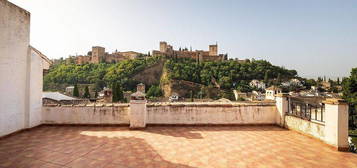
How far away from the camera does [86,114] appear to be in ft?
19.5

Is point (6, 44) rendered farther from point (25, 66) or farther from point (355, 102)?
point (355, 102)

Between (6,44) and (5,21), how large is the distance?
62cm

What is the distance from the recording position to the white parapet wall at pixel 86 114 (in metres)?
5.90

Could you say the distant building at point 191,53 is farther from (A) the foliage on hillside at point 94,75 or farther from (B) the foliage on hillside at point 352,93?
(B) the foliage on hillside at point 352,93

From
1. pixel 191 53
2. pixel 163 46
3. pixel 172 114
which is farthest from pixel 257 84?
pixel 172 114

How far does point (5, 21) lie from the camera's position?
180 inches

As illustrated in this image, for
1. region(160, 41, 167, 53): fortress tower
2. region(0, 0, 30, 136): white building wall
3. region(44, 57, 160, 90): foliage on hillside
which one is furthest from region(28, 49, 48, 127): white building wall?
region(160, 41, 167, 53): fortress tower

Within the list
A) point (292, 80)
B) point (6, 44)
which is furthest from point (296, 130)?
point (292, 80)

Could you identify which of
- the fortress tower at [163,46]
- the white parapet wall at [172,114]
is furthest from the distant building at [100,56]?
the white parapet wall at [172,114]

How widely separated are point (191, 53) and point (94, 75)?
49678 mm

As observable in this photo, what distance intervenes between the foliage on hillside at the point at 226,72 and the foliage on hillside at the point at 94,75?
49.0ft

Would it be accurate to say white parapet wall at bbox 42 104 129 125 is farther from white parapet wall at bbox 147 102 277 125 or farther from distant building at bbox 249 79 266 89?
distant building at bbox 249 79 266 89

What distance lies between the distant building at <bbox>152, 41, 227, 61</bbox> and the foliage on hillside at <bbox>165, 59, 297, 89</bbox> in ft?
31.0

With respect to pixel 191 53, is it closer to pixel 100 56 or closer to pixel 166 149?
pixel 100 56
